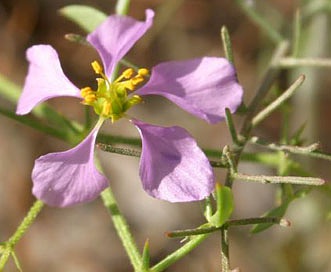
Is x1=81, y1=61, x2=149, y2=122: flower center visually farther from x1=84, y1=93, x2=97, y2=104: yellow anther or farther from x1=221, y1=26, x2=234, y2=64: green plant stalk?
x1=221, y1=26, x2=234, y2=64: green plant stalk

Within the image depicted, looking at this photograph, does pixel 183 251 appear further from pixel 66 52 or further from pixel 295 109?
pixel 66 52

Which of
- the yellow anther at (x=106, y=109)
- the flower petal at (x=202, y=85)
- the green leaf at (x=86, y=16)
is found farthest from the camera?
the green leaf at (x=86, y=16)

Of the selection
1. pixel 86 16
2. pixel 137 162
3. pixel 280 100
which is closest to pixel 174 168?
pixel 280 100

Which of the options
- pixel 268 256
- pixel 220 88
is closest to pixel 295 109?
pixel 268 256

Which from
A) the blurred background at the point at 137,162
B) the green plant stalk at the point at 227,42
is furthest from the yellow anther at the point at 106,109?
the blurred background at the point at 137,162

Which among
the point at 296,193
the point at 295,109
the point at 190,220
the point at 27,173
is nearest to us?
the point at 296,193

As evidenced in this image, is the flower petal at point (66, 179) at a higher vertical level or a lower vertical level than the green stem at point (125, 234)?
higher

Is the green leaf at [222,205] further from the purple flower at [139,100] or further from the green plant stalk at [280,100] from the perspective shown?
the green plant stalk at [280,100]
